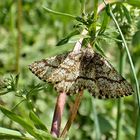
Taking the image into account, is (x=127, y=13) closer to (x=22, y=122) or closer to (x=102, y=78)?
(x=102, y=78)

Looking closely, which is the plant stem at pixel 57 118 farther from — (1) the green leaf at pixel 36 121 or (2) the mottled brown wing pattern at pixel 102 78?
(2) the mottled brown wing pattern at pixel 102 78

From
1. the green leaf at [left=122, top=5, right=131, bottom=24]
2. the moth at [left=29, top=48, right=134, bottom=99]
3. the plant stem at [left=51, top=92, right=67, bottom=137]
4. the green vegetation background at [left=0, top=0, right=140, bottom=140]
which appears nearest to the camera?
the moth at [left=29, top=48, right=134, bottom=99]

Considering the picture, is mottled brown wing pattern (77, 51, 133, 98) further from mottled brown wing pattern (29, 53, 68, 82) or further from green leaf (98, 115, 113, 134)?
green leaf (98, 115, 113, 134)

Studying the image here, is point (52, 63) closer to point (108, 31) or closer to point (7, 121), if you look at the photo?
point (108, 31)

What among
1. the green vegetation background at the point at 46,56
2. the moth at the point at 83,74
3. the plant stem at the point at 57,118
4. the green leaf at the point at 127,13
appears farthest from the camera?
the green vegetation background at the point at 46,56

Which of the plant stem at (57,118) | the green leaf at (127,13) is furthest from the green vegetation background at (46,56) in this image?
the plant stem at (57,118)

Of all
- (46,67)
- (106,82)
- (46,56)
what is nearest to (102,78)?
(106,82)

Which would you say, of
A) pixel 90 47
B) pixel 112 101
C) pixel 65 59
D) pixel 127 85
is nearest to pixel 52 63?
pixel 65 59

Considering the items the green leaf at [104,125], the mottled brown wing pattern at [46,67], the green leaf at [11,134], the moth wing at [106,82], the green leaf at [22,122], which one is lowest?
the green leaf at [104,125]

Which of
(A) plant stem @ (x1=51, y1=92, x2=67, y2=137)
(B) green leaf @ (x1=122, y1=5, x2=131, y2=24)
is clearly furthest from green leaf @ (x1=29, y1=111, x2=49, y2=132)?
(B) green leaf @ (x1=122, y1=5, x2=131, y2=24)
